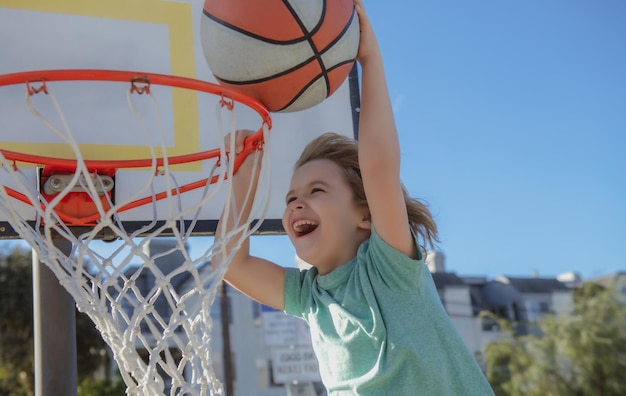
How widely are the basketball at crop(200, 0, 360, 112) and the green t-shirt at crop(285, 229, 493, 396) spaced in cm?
47

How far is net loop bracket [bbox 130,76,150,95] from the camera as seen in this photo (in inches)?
75.7

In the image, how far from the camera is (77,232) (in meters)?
2.29

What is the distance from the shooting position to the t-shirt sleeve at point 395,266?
80.4 inches

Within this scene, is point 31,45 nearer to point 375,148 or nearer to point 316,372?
point 375,148

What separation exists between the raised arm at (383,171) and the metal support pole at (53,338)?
115cm

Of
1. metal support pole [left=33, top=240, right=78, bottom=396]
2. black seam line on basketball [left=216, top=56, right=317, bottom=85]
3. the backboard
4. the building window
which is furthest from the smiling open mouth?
the building window

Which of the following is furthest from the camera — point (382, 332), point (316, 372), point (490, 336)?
point (490, 336)

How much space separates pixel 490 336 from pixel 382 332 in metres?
17.3

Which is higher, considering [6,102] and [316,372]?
[6,102]

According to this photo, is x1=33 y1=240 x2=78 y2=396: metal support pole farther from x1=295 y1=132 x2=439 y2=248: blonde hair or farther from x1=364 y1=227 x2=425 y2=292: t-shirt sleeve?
x1=364 y1=227 x2=425 y2=292: t-shirt sleeve

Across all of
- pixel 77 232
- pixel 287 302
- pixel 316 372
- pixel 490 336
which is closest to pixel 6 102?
pixel 77 232

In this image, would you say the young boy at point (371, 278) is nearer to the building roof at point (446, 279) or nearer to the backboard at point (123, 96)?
the backboard at point (123, 96)

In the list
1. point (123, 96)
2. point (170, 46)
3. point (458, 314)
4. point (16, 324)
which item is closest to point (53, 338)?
point (123, 96)

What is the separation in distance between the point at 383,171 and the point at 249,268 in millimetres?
623
